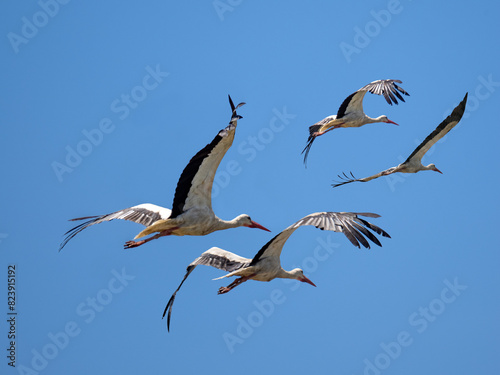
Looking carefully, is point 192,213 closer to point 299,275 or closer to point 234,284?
point 234,284

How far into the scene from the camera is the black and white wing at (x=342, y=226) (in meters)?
12.2

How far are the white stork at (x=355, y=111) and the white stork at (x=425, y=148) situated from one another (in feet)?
4.19

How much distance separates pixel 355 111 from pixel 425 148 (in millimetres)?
2122

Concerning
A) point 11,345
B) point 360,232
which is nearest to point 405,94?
point 360,232

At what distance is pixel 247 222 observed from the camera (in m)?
14.6

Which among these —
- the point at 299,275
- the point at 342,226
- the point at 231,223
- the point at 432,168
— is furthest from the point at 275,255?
the point at 432,168

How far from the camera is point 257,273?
14.6 meters

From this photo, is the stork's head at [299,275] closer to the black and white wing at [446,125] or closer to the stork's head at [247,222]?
the stork's head at [247,222]

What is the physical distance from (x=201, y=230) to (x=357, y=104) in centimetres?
721

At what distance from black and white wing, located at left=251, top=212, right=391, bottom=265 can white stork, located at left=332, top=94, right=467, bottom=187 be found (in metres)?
4.67

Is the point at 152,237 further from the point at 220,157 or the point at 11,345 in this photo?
the point at 11,345

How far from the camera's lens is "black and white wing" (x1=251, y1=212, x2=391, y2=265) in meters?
12.2

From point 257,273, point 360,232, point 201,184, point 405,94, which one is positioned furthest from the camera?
point 405,94

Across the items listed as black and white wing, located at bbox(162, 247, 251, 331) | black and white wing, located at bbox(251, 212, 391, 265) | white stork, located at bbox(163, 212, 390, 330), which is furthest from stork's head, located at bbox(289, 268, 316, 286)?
black and white wing, located at bbox(251, 212, 391, 265)
